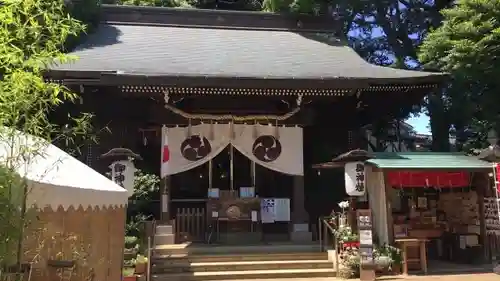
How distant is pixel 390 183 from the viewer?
30.6 feet

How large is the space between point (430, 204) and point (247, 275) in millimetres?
5116

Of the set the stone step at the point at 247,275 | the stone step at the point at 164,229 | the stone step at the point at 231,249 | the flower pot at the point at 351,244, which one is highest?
the stone step at the point at 164,229

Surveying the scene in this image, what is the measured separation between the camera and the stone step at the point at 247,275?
843cm

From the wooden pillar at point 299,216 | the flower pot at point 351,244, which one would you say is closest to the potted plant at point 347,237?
the flower pot at point 351,244

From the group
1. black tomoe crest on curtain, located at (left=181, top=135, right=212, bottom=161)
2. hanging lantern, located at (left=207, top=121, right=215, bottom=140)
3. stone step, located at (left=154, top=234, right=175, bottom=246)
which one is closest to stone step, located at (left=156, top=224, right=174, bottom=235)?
stone step, located at (left=154, top=234, right=175, bottom=246)

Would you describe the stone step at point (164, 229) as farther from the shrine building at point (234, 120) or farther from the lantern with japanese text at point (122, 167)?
the lantern with japanese text at point (122, 167)

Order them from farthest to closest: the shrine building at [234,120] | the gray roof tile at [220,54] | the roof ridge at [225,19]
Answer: the roof ridge at [225,19] → the gray roof tile at [220,54] → the shrine building at [234,120]

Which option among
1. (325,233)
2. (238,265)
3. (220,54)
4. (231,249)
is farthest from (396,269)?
(220,54)

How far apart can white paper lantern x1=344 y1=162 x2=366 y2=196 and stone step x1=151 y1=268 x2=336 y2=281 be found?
159cm

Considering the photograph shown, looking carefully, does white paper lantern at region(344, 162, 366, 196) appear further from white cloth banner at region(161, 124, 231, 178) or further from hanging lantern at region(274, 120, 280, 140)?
white cloth banner at region(161, 124, 231, 178)

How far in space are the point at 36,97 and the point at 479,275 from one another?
333 inches

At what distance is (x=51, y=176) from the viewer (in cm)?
434

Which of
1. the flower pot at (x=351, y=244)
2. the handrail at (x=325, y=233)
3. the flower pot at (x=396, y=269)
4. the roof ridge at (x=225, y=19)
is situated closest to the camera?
the flower pot at (x=351, y=244)

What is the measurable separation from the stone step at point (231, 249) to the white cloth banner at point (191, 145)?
5.70ft
